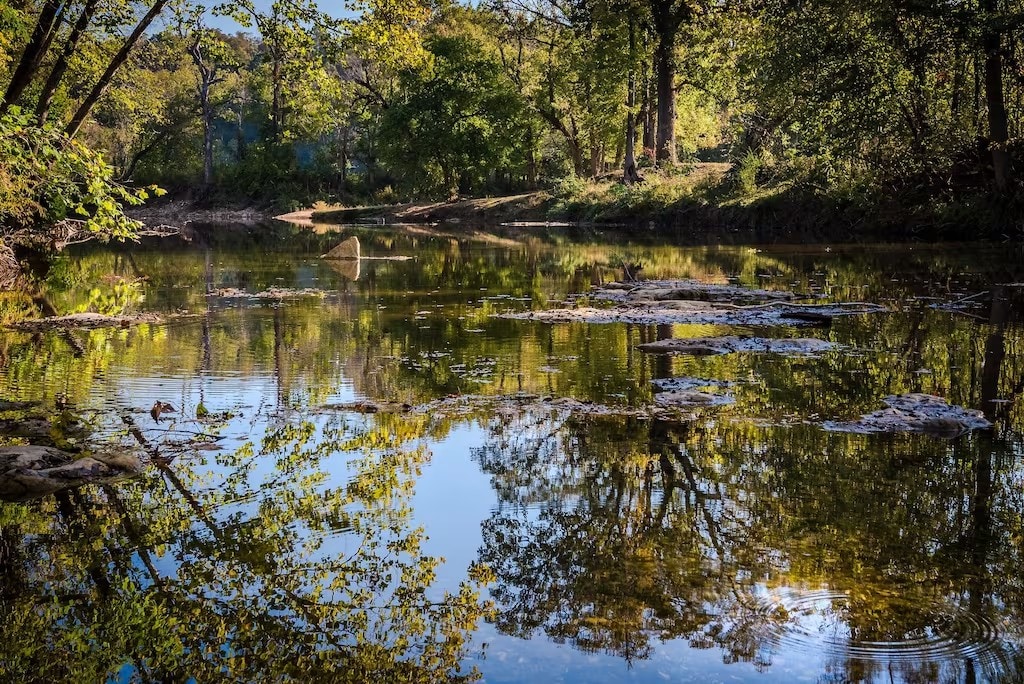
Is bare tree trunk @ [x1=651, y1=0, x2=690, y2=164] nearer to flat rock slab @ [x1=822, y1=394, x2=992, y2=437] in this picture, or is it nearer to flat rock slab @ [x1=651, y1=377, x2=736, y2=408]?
flat rock slab @ [x1=651, y1=377, x2=736, y2=408]

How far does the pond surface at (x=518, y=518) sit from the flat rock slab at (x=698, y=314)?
0.99 metres

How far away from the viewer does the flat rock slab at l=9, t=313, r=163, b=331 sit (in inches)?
503

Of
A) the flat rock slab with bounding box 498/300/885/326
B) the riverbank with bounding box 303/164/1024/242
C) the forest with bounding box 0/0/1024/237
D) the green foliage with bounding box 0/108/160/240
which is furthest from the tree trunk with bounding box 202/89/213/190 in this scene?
the flat rock slab with bounding box 498/300/885/326

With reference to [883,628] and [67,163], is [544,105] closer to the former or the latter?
[67,163]

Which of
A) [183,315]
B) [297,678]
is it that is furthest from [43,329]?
[297,678]

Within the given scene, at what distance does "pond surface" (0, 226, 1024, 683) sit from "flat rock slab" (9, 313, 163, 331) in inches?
42.7

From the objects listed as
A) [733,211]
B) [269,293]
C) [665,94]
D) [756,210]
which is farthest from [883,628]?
[665,94]

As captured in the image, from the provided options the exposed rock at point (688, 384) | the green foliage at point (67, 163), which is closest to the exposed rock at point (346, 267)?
the green foliage at point (67, 163)

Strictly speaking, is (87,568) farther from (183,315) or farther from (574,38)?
(574,38)

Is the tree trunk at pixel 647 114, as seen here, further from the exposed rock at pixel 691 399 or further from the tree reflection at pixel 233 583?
the tree reflection at pixel 233 583

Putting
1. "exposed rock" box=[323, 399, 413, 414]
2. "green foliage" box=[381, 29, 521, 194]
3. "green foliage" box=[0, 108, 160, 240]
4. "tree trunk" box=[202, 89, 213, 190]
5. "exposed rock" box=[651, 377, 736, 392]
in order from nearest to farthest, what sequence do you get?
"exposed rock" box=[323, 399, 413, 414] < "exposed rock" box=[651, 377, 736, 392] < "green foliage" box=[0, 108, 160, 240] < "green foliage" box=[381, 29, 521, 194] < "tree trunk" box=[202, 89, 213, 190]

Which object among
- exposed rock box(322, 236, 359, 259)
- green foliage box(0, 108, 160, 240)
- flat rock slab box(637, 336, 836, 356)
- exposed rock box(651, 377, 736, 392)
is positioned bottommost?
exposed rock box(651, 377, 736, 392)

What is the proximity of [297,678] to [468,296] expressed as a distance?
13095mm

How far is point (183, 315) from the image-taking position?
46.5 ft
